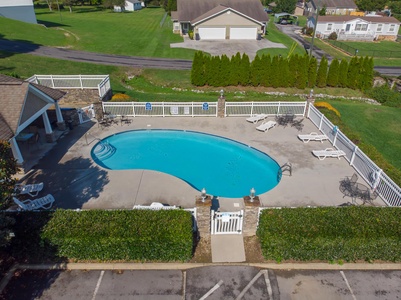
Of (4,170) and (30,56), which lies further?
(30,56)

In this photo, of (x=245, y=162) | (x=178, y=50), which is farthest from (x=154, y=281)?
(x=178, y=50)

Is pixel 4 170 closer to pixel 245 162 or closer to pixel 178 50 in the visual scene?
pixel 245 162

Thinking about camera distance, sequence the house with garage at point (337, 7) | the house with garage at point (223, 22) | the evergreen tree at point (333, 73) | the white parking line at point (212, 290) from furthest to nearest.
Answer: the house with garage at point (337, 7), the house with garage at point (223, 22), the evergreen tree at point (333, 73), the white parking line at point (212, 290)

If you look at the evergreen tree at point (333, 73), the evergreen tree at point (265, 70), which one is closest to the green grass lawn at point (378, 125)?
the evergreen tree at point (333, 73)

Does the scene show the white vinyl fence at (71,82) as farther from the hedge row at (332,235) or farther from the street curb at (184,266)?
the hedge row at (332,235)

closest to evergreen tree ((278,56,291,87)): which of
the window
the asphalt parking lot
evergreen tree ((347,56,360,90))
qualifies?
evergreen tree ((347,56,360,90))

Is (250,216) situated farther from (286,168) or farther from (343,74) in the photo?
(343,74)
